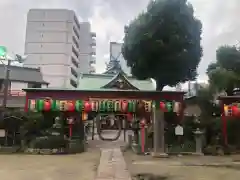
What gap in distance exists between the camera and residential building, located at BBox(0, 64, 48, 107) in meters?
26.1

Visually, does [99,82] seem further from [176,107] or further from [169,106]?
[176,107]

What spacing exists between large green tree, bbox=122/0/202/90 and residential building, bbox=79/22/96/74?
152 feet

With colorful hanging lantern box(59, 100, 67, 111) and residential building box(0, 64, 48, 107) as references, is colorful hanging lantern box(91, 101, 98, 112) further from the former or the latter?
residential building box(0, 64, 48, 107)

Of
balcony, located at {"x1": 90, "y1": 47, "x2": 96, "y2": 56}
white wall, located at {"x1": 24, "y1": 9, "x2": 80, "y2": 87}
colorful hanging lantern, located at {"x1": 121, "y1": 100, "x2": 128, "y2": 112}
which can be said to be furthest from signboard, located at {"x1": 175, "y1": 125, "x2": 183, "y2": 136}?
balcony, located at {"x1": 90, "y1": 47, "x2": 96, "y2": 56}

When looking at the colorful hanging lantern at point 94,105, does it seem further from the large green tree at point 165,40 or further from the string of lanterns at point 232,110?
the string of lanterns at point 232,110

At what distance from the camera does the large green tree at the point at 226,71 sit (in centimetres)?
1688

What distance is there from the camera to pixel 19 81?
94.8 ft

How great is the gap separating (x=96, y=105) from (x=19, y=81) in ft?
45.0

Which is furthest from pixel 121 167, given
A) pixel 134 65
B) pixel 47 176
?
pixel 134 65

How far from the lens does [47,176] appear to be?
344 inches

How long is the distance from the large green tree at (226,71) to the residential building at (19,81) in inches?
693

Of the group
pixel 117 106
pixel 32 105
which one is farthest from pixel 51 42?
pixel 117 106

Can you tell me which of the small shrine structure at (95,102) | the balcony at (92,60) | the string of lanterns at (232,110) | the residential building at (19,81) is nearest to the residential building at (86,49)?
the balcony at (92,60)

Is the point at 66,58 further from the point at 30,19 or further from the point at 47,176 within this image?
the point at 47,176
